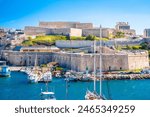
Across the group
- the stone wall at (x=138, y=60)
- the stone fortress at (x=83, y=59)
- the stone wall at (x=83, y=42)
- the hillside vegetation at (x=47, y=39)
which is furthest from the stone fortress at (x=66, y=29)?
the stone wall at (x=138, y=60)

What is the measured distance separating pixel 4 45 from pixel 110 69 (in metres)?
8.28

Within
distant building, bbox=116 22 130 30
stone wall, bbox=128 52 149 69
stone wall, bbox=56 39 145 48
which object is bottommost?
stone wall, bbox=128 52 149 69

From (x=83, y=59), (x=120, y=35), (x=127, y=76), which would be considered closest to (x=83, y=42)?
(x=120, y=35)

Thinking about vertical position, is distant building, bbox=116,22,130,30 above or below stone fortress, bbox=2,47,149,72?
above

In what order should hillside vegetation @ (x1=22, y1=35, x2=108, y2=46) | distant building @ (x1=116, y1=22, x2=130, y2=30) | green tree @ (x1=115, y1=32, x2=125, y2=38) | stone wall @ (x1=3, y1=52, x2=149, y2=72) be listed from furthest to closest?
distant building @ (x1=116, y1=22, x2=130, y2=30)
green tree @ (x1=115, y1=32, x2=125, y2=38)
hillside vegetation @ (x1=22, y1=35, x2=108, y2=46)
stone wall @ (x1=3, y1=52, x2=149, y2=72)

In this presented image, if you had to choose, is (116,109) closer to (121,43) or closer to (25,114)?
(25,114)

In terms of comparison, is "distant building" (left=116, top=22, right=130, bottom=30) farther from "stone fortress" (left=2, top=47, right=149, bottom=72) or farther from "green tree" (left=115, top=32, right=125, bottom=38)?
"stone fortress" (left=2, top=47, right=149, bottom=72)

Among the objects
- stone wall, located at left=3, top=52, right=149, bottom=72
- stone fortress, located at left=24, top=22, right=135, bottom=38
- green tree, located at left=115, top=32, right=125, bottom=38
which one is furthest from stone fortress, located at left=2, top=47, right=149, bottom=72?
green tree, located at left=115, top=32, right=125, bottom=38

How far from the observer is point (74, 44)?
19859mm

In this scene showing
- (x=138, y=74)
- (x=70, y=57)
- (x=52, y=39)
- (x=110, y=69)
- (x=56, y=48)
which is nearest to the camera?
(x=138, y=74)

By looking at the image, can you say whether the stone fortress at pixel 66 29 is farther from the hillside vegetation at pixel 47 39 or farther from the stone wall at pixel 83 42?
the stone wall at pixel 83 42

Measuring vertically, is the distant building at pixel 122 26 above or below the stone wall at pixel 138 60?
above

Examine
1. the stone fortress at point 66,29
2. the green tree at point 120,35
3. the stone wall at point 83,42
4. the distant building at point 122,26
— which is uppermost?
the distant building at point 122,26

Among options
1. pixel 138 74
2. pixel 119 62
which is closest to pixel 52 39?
pixel 119 62
